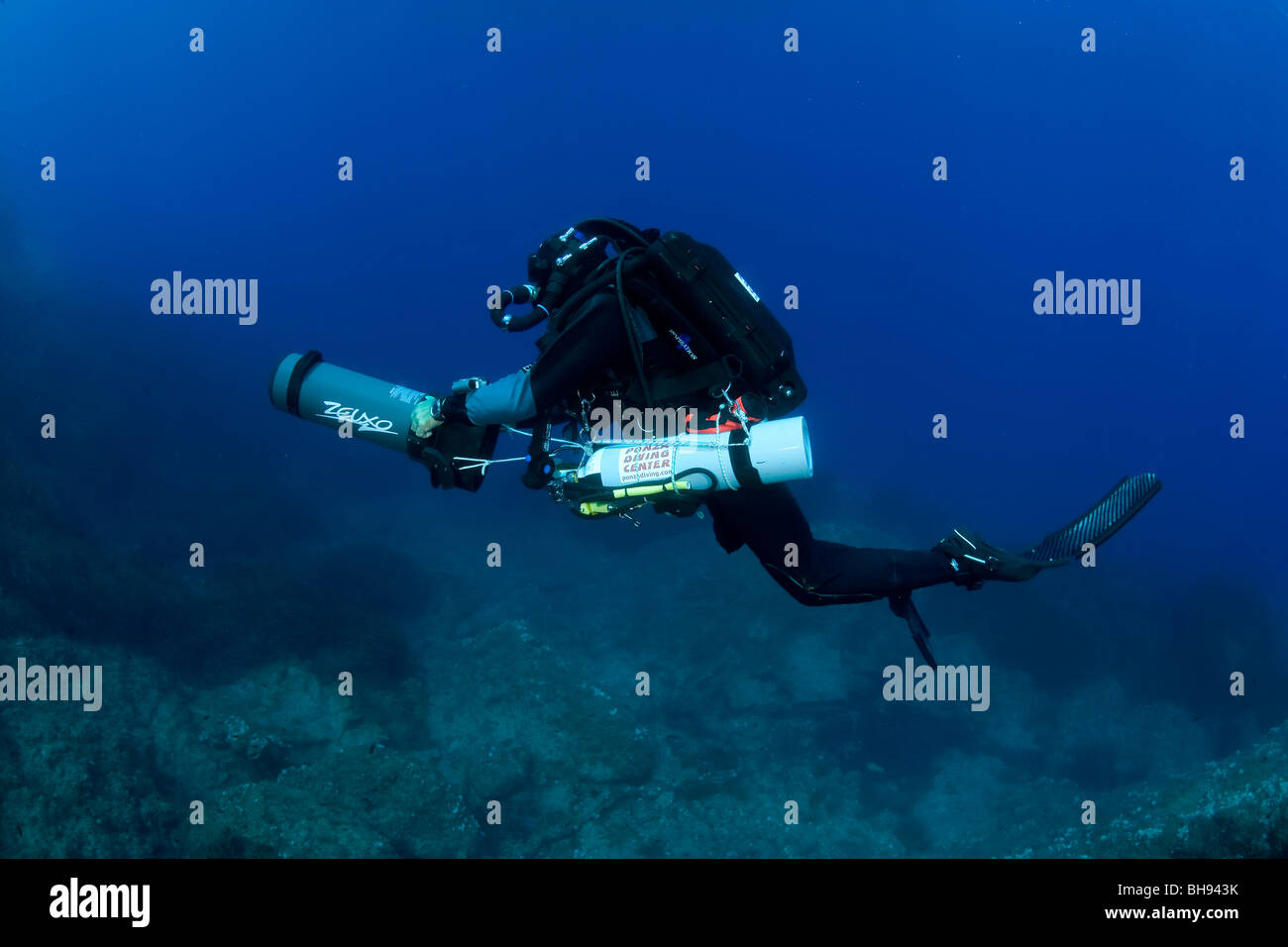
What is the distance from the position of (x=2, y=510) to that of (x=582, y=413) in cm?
1125

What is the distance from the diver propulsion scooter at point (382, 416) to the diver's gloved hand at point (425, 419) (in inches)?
1.6

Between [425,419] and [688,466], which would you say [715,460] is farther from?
[425,419]

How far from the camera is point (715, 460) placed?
3.91m

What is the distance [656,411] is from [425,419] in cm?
145

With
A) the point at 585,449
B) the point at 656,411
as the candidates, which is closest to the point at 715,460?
the point at 656,411

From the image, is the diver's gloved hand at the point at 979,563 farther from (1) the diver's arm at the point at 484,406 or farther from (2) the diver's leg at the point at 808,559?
(1) the diver's arm at the point at 484,406

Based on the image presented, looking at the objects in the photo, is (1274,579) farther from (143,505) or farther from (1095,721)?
(143,505)

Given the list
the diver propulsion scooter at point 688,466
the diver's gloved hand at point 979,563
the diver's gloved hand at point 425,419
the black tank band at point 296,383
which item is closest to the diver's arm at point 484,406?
the diver's gloved hand at point 425,419

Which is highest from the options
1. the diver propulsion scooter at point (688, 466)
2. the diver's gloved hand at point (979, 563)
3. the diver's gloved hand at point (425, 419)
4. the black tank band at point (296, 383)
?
the black tank band at point (296, 383)

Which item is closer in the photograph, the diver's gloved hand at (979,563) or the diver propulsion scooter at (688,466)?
the diver propulsion scooter at (688,466)

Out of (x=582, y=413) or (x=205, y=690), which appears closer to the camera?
(x=582, y=413)

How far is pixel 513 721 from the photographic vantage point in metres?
10.8

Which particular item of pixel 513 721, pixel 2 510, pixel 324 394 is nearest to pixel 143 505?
pixel 2 510

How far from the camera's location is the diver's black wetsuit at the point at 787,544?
4184 mm
